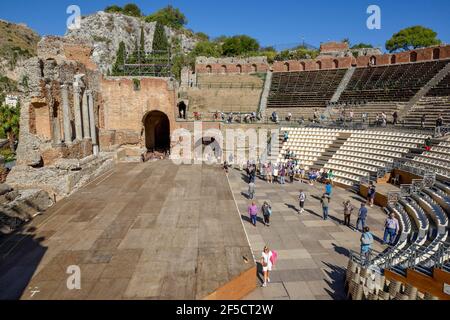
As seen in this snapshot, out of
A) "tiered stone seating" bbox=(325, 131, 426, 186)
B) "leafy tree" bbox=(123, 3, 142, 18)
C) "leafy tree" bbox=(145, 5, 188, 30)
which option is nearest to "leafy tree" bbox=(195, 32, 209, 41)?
"leafy tree" bbox=(145, 5, 188, 30)

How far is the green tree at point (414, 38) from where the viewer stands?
65500mm

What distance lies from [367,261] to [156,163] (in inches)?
713

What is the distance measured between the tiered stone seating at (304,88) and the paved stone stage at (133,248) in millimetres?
19922

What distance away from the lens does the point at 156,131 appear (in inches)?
1425

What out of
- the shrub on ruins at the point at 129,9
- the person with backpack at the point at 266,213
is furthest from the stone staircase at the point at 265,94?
the shrub on ruins at the point at 129,9

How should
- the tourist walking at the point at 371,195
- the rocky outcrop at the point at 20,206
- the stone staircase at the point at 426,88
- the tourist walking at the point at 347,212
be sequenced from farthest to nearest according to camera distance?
the stone staircase at the point at 426,88
the tourist walking at the point at 371,195
the tourist walking at the point at 347,212
the rocky outcrop at the point at 20,206

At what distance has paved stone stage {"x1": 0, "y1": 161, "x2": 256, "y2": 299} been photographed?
7.87 meters

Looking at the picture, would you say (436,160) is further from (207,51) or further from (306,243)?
(207,51)

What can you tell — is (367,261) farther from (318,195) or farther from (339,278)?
(318,195)

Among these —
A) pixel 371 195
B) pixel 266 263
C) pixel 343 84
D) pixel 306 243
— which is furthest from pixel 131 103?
pixel 266 263

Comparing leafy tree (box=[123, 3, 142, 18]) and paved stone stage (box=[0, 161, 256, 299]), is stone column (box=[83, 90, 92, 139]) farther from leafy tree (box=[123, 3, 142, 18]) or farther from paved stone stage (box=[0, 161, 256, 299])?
leafy tree (box=[123, 3, 142, 18])

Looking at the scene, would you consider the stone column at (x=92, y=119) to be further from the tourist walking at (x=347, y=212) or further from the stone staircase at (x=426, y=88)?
the stone staircase at (x=426, y=88)

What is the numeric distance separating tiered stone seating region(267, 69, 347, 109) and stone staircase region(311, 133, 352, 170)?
10403 mm

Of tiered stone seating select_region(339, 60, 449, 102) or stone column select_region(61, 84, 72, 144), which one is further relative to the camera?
tiered stone seating select_region(339, 60, 449, 102)
